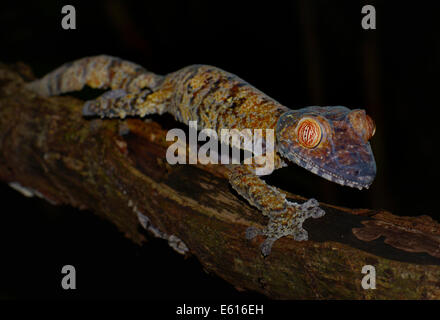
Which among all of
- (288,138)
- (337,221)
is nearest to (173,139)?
(288,138)

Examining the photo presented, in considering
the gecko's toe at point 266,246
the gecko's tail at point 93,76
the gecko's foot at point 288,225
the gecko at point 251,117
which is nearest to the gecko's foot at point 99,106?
the gecko at point 251,117

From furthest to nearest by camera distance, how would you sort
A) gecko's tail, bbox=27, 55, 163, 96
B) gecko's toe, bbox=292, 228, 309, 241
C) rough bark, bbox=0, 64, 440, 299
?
gecko's tail, bbox=27, 55, 163, 96 → gecko's toe, bbox=292, 228, 309, 241 → rough bark, bbox=0, 64, 440, 299

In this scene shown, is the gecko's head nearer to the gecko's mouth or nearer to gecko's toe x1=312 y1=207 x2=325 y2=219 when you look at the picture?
the gecko's mouth

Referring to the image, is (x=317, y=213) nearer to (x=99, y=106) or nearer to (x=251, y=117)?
(x=251, y=117)

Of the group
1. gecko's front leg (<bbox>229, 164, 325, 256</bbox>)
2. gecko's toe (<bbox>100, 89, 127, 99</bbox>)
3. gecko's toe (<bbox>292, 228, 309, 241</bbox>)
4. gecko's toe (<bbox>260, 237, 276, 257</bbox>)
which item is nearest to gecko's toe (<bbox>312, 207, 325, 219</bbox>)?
gecko's front leg (<bbox>229, 164, 325, 256</bbox>)

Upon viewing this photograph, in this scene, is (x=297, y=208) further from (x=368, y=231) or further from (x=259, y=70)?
(x=259, y=70)

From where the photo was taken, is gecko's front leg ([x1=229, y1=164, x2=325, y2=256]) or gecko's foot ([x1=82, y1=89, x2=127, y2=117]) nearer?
gecko's front leg ([x1=229, y1=164, x2=325, y2=256])
